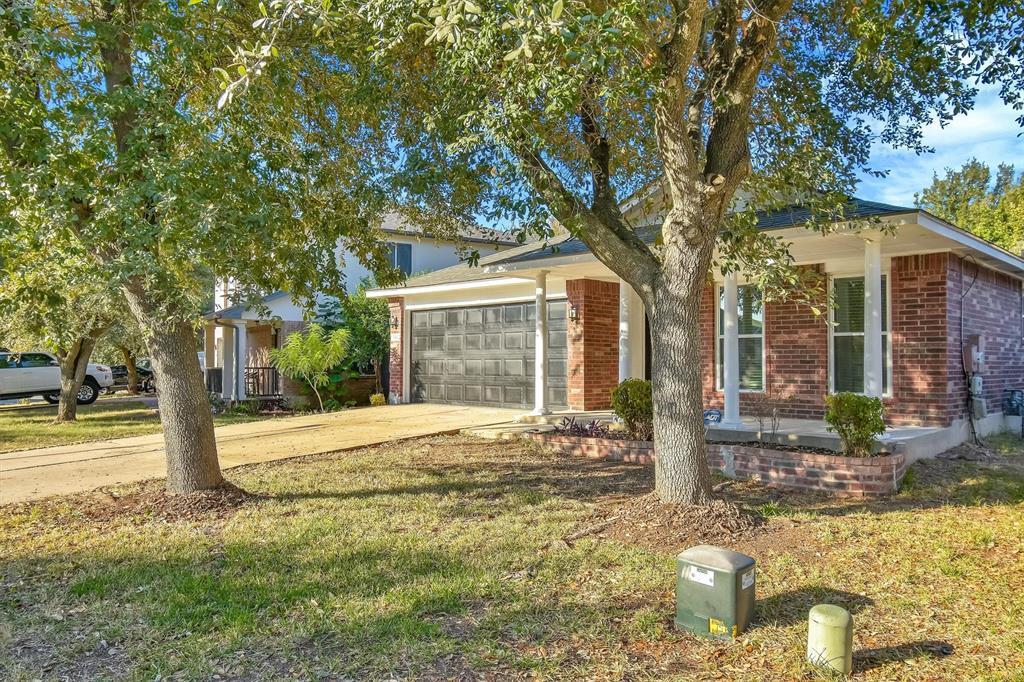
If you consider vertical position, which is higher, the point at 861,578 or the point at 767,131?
the point at 767,131

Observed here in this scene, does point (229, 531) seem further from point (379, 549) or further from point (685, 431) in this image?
point (685, 431)

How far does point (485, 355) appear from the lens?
1527 centimetres

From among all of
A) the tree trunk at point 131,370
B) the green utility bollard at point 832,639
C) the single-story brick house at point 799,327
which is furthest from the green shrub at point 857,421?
the tree trunk at point 131,370

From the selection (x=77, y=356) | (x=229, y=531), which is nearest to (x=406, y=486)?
(x=229, y=531)

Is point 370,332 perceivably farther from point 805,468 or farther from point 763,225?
point 805,468

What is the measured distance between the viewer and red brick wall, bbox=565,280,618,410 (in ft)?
43.8

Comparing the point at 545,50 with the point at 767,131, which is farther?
the point at 767,131

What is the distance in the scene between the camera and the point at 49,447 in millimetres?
11102

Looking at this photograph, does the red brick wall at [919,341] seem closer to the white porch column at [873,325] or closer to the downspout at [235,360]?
the white porch column at [873,325]

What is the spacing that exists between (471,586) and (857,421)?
4721 mm

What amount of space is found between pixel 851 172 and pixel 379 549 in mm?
5899

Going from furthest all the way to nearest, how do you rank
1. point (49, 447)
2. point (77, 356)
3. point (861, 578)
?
1. point (77, 356)
2. point (49, 447)
3. point (861, 578)

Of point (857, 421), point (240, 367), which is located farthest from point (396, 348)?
point (857, 421)

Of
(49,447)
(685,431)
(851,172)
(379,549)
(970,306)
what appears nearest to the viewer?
(379,549)
